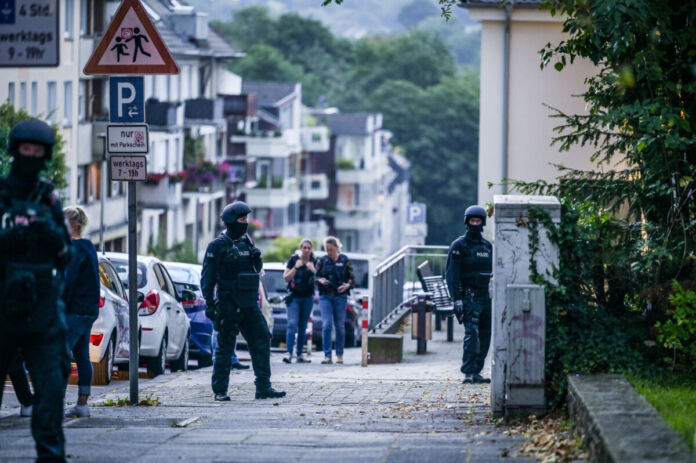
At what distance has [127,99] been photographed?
440 inches

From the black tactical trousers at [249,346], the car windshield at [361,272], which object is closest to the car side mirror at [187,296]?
the black tactical trousers at [249,346]

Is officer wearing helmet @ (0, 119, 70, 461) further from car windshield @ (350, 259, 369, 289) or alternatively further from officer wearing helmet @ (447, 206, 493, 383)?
car windshield @ (350, 259, 369, 289)

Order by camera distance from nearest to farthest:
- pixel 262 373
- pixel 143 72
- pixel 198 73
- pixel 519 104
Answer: pixel 143 72
pixel 262 373
pixel 519 104
pixel 198 73

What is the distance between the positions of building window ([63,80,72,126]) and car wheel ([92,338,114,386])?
36563 mm

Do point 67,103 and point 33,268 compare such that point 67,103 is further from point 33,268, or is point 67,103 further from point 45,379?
point 45,379

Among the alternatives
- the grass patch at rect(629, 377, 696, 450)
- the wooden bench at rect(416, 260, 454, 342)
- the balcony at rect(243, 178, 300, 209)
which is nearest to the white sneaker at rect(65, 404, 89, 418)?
the grass patch at rect(629, 377, 696, 450)

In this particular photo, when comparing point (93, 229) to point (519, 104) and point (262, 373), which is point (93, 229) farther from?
point (262, 373)

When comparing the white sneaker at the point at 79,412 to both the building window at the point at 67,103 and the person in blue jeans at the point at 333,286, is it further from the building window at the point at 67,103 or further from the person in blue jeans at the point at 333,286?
the building window at the point at 67,103

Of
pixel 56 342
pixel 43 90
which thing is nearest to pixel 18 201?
pixel 56 342

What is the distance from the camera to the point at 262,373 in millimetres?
12477

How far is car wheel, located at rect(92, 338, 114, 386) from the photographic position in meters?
14.2

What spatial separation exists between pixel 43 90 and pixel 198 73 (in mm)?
26074

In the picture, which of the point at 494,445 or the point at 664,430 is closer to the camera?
the point at 664,430

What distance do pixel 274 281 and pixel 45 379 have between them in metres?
18.2
